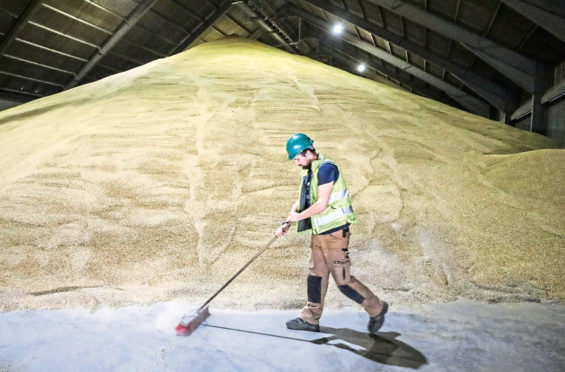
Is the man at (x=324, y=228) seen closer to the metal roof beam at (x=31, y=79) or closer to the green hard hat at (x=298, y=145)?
the green hard hat at (x=298, y=145)

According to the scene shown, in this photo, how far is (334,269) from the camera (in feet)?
7.95

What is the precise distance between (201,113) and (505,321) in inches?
257

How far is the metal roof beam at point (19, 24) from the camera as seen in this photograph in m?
9.84

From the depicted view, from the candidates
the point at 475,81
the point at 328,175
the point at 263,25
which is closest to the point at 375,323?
the point at 328,175

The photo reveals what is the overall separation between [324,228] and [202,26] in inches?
635

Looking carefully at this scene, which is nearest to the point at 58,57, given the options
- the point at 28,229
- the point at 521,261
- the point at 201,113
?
the point at 201,113

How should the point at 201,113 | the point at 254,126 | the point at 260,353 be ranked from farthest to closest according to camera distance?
the point at 201,113
the point at 254,126
the point at 260,353

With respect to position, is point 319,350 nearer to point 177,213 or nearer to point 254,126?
point 177,213

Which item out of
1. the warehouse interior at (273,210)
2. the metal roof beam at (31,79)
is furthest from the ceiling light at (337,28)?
the metal roof beam at (31,79)

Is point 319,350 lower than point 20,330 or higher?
higher

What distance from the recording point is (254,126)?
22.7 feet

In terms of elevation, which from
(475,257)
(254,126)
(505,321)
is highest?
(254,126)

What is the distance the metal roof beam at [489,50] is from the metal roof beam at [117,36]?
29.8 feet

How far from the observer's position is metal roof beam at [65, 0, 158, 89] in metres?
12.4
